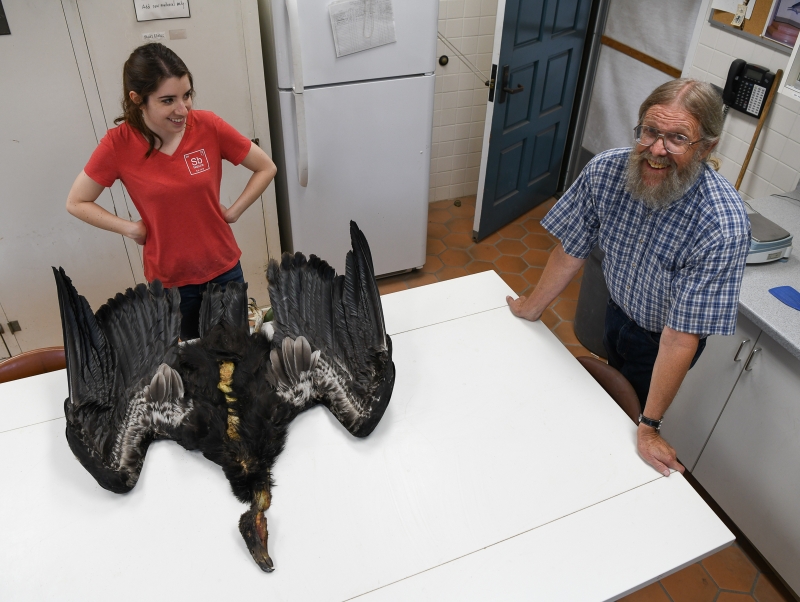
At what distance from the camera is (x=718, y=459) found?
2303 mm

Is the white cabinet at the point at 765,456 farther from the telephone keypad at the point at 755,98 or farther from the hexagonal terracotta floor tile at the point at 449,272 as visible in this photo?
the hexagonal terracotta floor tile at the point at 449,272

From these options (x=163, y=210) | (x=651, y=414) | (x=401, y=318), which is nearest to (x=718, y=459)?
(x=651, y=414)

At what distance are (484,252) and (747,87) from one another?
1688 millimetres

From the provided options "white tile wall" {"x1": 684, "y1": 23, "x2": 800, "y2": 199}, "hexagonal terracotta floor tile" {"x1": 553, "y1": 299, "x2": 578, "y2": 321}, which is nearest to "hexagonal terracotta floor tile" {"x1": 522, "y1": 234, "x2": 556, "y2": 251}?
"hexagonal terracotta floor tile" {"x1": 553, "y1": 299, "x2": 578, "y2": 321}

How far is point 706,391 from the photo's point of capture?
90.7 inches

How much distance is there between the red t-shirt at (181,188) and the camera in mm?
1860

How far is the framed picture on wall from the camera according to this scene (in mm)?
2449

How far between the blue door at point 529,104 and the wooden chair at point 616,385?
→ 1.93 m

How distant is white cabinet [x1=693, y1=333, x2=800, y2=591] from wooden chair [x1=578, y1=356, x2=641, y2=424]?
537mm

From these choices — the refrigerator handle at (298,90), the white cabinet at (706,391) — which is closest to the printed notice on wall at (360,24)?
the refrigerator handle at (298,90)

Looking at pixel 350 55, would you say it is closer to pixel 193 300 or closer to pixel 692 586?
pixel 193 300

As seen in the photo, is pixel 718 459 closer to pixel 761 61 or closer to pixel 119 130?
pixel 761 61

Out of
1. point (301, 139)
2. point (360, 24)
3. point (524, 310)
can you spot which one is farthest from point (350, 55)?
point (524, 310)

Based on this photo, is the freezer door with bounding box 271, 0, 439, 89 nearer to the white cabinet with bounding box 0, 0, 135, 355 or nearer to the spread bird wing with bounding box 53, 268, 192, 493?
the white cabinet with bounding box 0, 0, 135, 355
